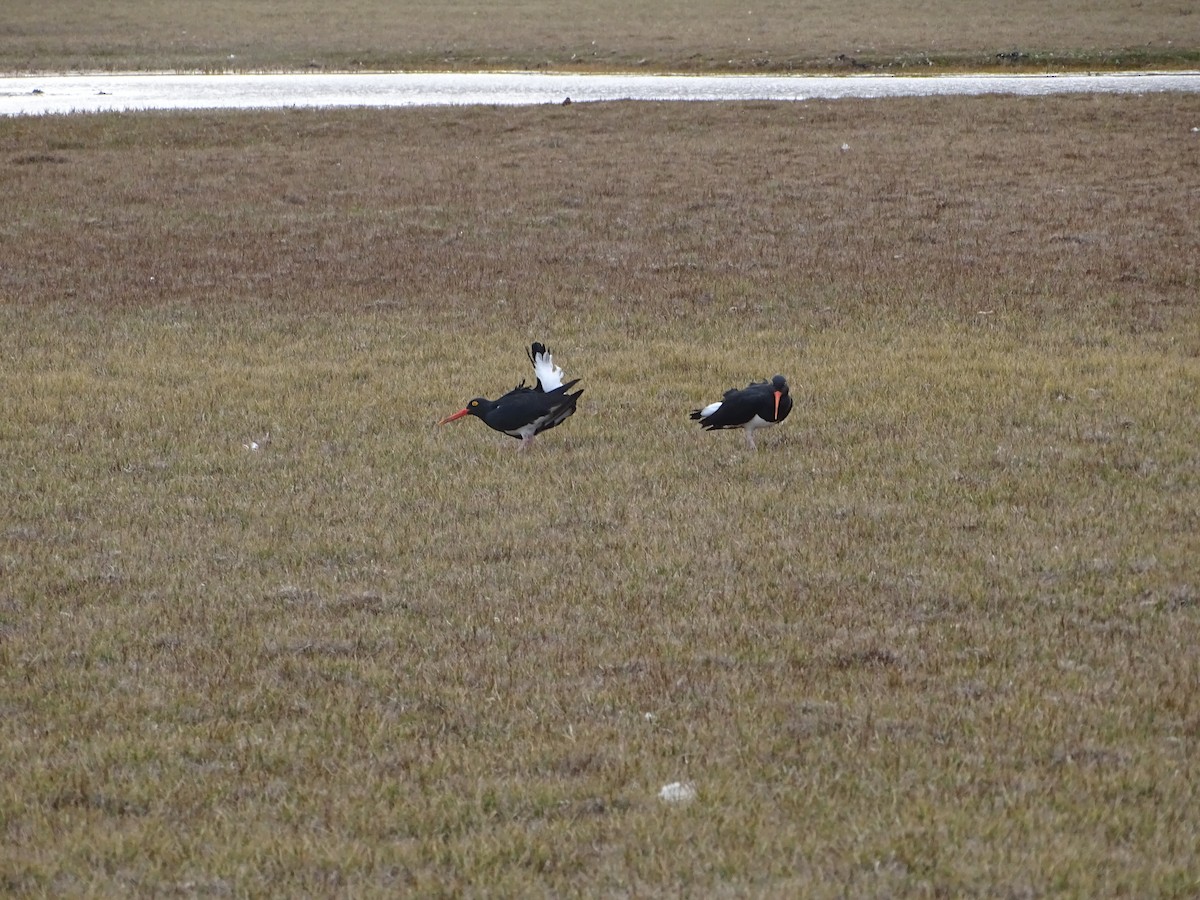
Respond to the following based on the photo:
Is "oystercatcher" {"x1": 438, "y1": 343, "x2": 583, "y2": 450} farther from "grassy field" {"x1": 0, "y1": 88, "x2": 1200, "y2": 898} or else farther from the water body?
the water body

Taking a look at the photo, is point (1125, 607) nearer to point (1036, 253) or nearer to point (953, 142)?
point (1036, 253)

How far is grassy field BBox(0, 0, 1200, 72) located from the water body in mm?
4626

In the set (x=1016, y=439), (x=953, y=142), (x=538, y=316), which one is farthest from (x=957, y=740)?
(x=953, y=142)

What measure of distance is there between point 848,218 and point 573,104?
16253 mm

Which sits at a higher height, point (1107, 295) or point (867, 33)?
point (867, 33)

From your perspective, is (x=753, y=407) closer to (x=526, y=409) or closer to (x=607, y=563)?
(x=526, y=409)

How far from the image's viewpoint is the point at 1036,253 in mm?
21469

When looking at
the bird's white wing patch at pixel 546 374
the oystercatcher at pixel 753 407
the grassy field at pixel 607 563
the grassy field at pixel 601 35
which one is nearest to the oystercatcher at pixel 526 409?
the bird's white wing patch at pixel 546 374

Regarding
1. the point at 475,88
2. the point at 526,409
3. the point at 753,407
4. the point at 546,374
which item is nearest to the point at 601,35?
the point at 475,88

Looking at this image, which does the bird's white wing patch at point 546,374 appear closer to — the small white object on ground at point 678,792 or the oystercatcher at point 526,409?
the oystercatcher at point 526,409

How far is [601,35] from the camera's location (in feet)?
216

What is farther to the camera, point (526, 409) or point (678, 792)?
point (526, 409)

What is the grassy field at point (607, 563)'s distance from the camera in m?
6.44

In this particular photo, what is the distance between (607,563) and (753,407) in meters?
2.82
